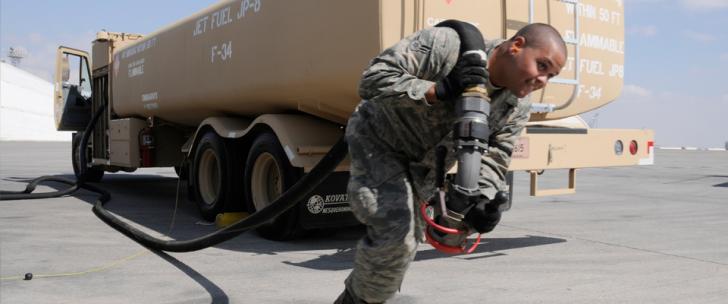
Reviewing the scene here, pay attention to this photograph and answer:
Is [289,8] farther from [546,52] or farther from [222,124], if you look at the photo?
[546,52]

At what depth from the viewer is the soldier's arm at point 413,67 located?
8.81 feet

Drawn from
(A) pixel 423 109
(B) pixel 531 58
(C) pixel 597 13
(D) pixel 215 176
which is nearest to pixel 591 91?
(C) pixel 597 13

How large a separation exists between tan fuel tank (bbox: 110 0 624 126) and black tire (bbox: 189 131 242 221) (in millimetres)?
416

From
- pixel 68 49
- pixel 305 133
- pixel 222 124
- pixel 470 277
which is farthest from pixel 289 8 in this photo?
pixel 68 49

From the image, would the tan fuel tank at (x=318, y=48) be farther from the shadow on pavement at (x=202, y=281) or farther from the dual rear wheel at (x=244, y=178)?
the shadow on pavement at (x=202, y=281)

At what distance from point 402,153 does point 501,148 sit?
452 mm

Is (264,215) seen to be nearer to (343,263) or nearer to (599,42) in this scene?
(343,263)

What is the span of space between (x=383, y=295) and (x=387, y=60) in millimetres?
1092

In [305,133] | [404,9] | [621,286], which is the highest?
[404,9]

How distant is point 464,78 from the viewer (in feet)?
8.58

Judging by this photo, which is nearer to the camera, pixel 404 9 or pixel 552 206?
pixel 404 9

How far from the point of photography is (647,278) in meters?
4.97

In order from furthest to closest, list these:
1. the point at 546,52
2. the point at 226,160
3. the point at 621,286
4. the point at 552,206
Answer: the point at 552,206 → the point at 226,160 → the point at 621,286 → the point at 546,52

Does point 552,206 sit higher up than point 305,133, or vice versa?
point 305,133
